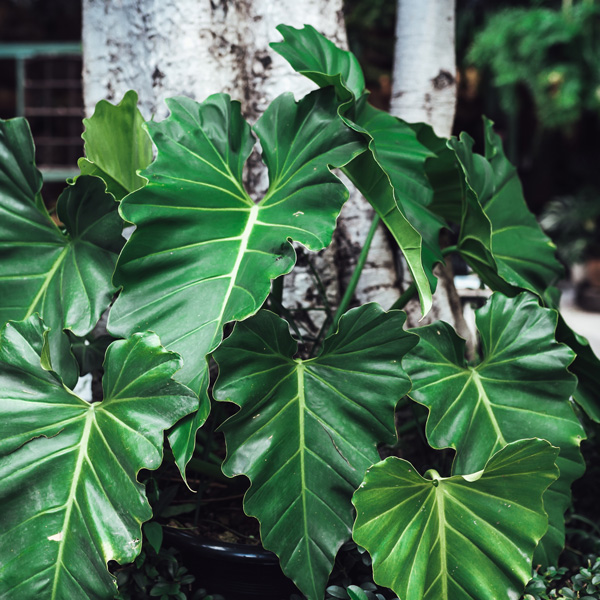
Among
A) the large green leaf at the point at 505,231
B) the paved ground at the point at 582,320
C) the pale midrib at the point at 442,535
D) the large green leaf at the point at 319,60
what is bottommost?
the paved ground at the point at 582,320

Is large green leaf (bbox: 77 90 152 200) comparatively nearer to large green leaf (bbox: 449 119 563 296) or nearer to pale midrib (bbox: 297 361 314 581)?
pale midrib (bbox: 297 361 314 581)

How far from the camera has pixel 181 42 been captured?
1638 mm

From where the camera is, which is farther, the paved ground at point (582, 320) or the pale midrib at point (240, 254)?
the paved ground at point (582, 320)

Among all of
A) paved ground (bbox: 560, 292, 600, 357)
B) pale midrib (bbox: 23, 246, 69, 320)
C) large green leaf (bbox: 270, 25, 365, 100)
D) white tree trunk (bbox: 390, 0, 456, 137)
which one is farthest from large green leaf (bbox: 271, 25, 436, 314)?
paved ground (bbox: 560, 292, 600, 357)

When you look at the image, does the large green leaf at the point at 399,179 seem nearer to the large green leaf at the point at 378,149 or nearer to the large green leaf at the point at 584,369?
the large green leaf at the point at 378,149

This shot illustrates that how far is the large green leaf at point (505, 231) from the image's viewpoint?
1369mm

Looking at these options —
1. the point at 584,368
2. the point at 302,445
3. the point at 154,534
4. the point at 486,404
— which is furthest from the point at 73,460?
the point at 584,368

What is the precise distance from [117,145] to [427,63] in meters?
0.91

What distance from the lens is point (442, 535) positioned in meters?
1.04

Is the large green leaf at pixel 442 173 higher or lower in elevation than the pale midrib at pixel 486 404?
higher

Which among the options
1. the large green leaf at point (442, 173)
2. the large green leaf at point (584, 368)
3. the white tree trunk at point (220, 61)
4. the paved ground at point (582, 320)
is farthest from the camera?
the paved ground at point (582, 320)

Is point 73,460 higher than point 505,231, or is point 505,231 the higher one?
point 505,231

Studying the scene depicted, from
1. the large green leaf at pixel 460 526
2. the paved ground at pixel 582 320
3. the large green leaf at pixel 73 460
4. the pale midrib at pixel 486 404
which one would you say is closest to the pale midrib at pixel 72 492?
the large green leaf at pixel 73 460

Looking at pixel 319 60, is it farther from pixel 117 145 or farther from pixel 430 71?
pixel 430 71
